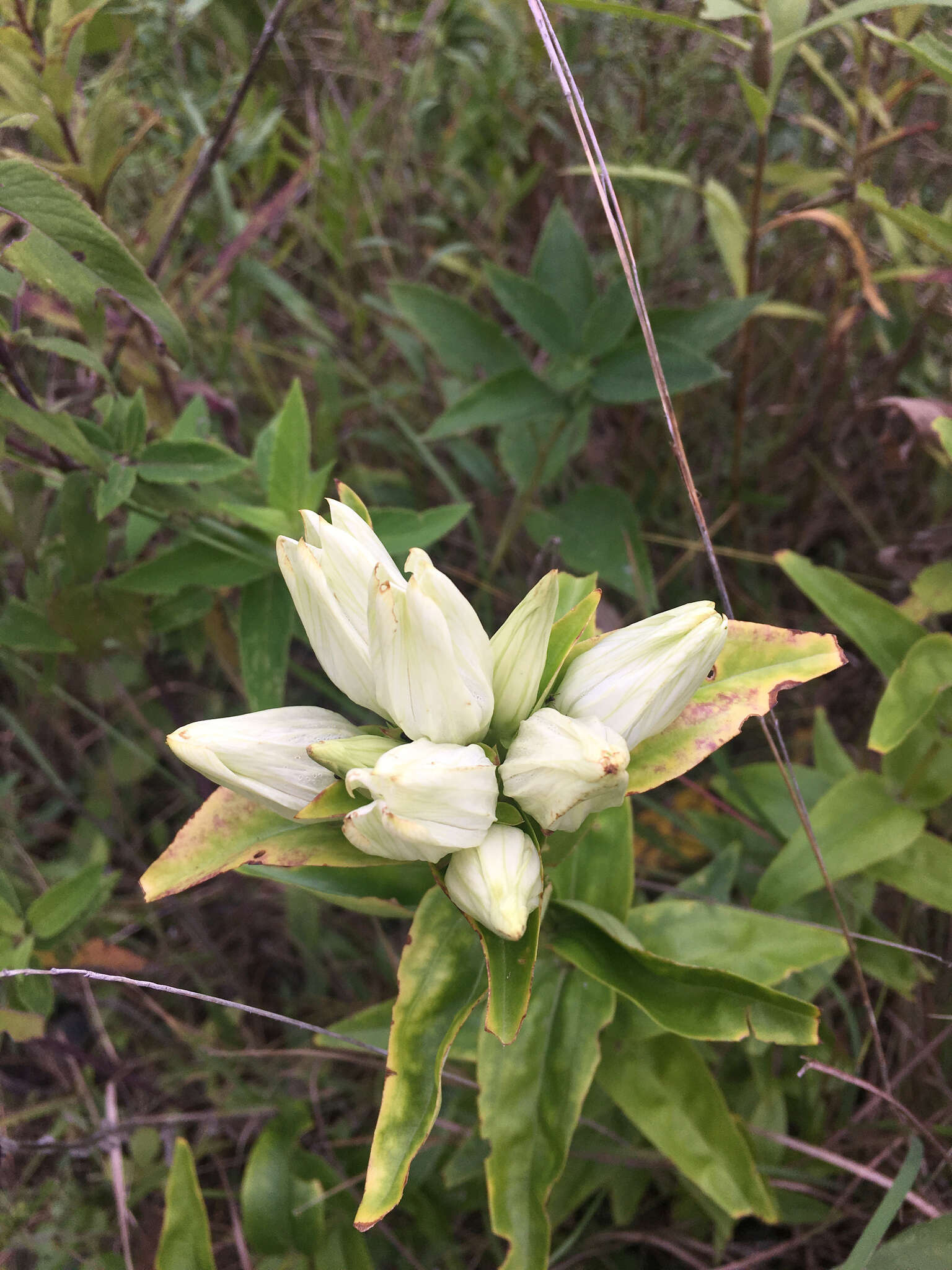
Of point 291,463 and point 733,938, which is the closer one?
point 733,938

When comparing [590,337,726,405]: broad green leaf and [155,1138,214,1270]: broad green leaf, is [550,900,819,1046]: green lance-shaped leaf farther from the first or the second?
[590,337,726,405]: broad green leaf

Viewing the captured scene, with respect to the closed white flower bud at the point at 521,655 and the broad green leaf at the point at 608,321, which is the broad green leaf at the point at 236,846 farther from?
the broad green leaf at the point at 608,321

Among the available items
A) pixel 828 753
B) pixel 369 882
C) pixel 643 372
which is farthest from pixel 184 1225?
pixel 643 372

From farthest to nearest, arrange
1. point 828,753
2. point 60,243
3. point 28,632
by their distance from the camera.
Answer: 1. point 828,753
2. point 28,632
3. point 60,243

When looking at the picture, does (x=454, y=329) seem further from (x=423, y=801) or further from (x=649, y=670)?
(x=423, y=801)

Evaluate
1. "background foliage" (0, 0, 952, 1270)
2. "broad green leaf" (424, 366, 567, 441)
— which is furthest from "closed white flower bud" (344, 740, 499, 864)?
"broad green leaf" (424, 366, 567, 441)

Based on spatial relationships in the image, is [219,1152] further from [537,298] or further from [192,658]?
[537,298]

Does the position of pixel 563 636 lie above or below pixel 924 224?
below
